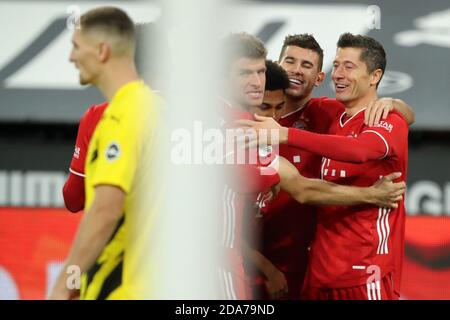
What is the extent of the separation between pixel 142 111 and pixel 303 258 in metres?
0.91

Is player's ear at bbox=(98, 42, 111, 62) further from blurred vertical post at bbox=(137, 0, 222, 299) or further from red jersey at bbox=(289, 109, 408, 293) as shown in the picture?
red jersey at bbox=(289, 109, 408, 293)

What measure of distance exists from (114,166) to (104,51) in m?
0.22

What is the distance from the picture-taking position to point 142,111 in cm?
143

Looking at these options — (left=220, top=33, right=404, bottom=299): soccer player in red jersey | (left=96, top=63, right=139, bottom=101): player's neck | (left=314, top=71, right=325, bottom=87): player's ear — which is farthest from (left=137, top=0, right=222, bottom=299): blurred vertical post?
(left=314, top=71, right=325, bottom=87): player's ear

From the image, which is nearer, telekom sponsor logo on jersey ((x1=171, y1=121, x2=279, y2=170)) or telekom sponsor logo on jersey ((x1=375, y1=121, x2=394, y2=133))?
telekom sponsor logo on jersey ((x1=171, y1=121, x2=279, y2=170))

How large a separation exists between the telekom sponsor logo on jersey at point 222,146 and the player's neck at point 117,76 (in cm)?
20

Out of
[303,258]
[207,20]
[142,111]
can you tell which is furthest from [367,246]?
[207,20]

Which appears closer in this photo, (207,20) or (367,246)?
(207,20)

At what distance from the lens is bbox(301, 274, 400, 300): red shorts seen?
6.60 ft

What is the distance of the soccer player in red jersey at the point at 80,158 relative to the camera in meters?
1.62

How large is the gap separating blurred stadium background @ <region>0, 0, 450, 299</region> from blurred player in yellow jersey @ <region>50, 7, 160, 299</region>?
75 centimetres

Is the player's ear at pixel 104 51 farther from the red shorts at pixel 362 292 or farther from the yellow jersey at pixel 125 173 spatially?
the red shorts at pixel 362 292

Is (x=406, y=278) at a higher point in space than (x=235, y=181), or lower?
lower
